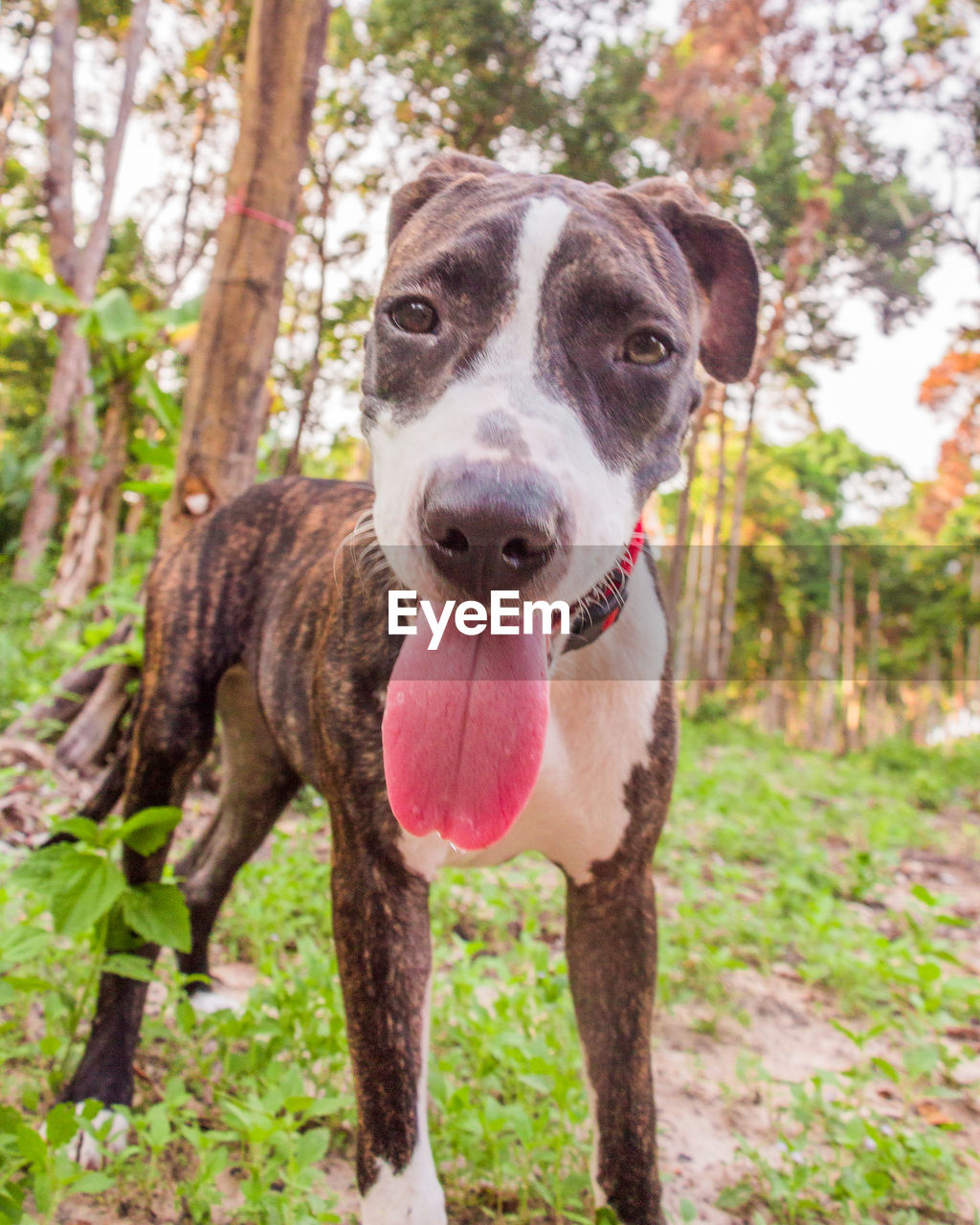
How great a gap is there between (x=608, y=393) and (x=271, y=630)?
1.39 metres

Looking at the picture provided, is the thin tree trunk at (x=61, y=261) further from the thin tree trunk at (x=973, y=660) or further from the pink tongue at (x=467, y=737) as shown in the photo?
the thin tree trunk at (x=973, y=660)

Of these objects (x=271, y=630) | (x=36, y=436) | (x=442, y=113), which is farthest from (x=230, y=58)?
(x=271, y=630)

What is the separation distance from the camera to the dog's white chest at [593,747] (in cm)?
196


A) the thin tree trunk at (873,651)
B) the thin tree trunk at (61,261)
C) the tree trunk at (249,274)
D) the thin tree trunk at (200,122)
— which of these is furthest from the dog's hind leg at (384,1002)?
→ the thin tree trunk at (873,651)

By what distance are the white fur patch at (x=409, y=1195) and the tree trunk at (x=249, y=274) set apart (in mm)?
3115

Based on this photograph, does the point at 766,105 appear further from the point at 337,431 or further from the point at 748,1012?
the point at 748,1012

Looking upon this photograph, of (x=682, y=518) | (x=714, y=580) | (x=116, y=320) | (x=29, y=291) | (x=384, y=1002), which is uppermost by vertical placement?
(x=714, y=580)

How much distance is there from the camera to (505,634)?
1.57m

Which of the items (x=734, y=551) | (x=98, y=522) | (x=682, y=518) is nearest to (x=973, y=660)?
(x=734, y=551)

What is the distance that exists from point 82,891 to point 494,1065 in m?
1.22

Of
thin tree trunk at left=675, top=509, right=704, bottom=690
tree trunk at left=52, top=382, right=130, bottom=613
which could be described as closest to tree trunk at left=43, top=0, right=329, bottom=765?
tree trunk at left=52, top=382, right=130, bottom=613

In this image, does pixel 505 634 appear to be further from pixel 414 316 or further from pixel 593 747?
pixel 414 316

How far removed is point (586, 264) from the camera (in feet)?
5.60

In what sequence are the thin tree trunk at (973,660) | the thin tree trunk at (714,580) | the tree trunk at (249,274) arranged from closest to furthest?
the tree trunk at (249,274), the thin tree trunk at (714,580), the thin tree trunk at (973,660)
